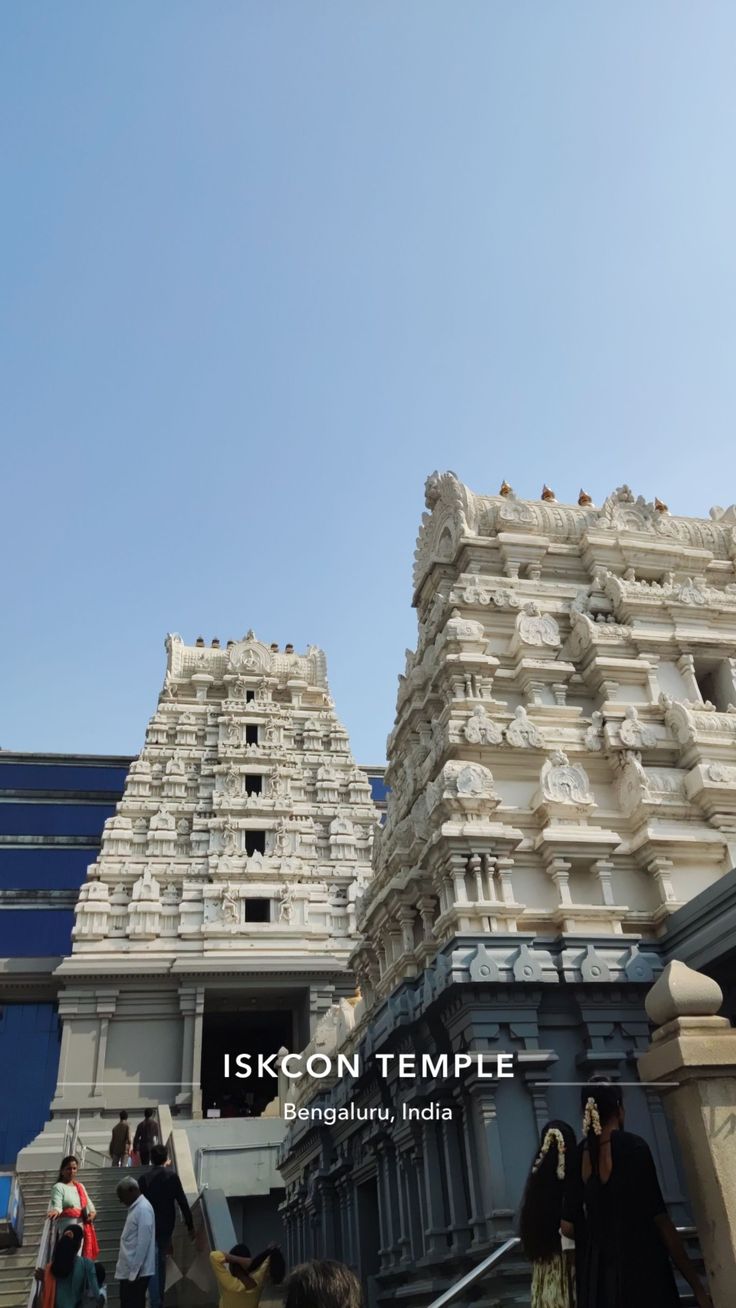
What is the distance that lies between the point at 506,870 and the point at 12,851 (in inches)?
1150

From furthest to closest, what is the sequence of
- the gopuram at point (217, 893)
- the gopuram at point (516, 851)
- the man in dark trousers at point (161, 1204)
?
the gopuram at point (217, 893)
the gopuram at point (516, 851)
the man in dark trousers at point (161, 1204)

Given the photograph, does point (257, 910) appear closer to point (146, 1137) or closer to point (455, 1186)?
point (146, 1137)

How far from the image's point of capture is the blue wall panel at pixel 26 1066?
2973 cm

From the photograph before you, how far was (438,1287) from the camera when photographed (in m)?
11.9

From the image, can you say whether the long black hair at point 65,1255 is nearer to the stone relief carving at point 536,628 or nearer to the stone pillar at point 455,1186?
the stone pillar at point 455,1186

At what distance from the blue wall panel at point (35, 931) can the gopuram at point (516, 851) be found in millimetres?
16553

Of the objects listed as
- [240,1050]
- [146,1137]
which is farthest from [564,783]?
[240,1050]

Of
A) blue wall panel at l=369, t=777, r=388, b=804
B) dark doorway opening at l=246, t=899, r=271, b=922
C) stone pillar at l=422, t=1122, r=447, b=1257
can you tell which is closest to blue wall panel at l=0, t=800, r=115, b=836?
dark doorway opening at l=246, t=899, r=271, b=922

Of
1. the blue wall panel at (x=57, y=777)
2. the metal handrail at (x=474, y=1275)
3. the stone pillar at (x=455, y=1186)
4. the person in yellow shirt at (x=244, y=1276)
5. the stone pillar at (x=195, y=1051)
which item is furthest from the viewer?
the blue wall panel at (x=57, y=777)

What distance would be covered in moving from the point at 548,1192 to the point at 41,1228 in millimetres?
13129

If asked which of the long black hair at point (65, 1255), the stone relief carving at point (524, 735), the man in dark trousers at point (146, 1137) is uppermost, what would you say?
the stone relief carving at point (524, 735)

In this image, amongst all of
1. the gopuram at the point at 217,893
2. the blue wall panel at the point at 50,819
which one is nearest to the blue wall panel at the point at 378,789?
the gopuram at the point at 217,893

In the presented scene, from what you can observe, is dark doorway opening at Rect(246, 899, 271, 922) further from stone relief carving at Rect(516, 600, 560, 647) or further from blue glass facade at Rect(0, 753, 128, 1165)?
stone relief carving at Rect(516, 600, 560, 647)

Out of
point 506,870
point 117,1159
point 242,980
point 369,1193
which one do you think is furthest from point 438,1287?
point 242,980
